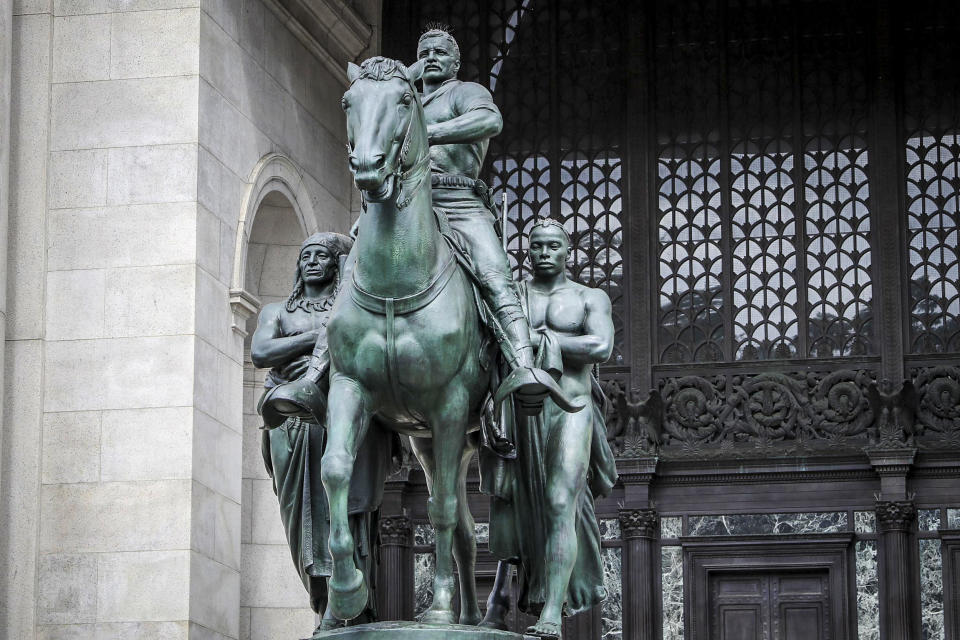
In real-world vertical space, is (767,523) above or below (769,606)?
above

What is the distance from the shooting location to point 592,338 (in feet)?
33.0

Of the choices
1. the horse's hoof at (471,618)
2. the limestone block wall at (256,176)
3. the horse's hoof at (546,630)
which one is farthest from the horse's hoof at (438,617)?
the limestone block wall at (256,176)

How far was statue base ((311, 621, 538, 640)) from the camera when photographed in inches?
352

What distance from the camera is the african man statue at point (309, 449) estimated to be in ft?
32.0

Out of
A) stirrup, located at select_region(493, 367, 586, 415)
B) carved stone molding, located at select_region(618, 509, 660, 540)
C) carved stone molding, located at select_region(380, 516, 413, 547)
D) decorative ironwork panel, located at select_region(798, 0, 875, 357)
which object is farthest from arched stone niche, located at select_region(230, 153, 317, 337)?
stirrup, located at select_region(493, 367, 586, 415)

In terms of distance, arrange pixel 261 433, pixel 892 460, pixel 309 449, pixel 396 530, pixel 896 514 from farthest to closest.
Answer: pixel 396 530 < pixel 892 460 < pixel 896 514 < pixel 261 433 < pixel 309 449

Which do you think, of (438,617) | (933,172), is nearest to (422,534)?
(933,172)

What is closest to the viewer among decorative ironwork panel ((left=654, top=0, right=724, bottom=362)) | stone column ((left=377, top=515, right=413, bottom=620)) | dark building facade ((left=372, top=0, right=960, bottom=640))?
dark building facade ((left=372, top=0, right=960, bottom=640))

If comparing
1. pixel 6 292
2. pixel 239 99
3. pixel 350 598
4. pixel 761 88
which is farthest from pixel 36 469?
pixel 761 88

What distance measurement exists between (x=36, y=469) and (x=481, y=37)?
768 centimetres

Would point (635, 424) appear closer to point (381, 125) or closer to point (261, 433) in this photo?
point (261, 433)

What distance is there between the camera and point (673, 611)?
61.9 feet

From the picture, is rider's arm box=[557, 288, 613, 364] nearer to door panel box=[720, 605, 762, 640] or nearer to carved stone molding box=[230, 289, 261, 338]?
carved stone molding box=[230, 289, 261, 338]

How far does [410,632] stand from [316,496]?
159cm
